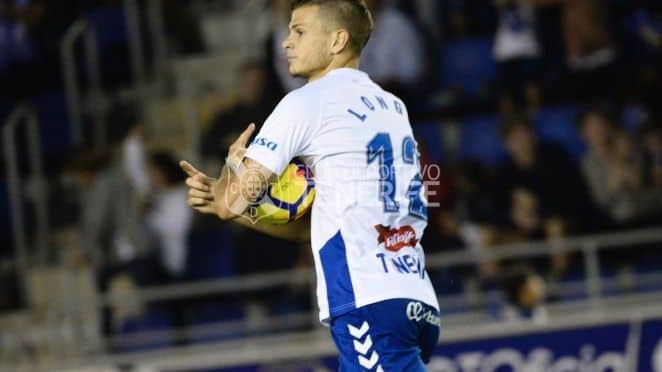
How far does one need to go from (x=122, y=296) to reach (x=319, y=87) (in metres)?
6.58

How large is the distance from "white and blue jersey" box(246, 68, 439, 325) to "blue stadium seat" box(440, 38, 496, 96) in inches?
281

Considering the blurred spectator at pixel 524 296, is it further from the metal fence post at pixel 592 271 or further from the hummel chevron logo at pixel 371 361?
the hummel chevron logo at pixel 371 361

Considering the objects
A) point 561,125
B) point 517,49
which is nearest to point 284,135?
point 561,125

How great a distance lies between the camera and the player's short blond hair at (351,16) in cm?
593

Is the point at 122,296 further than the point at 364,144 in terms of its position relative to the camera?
Yes

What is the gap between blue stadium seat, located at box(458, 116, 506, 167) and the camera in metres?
12.2

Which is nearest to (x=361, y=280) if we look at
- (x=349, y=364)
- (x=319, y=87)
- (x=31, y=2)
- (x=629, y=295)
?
(x=349, y=364)

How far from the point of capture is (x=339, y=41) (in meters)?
5.94

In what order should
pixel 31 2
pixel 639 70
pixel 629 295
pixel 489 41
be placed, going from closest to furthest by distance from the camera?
pixel 629 295, pixel 639 70, pixel 489 41, pixel 31 2

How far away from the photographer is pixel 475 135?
12.4 meters

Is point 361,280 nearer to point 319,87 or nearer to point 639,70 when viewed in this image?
point 319,87

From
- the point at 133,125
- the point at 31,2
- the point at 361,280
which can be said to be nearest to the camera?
the point at 361,280

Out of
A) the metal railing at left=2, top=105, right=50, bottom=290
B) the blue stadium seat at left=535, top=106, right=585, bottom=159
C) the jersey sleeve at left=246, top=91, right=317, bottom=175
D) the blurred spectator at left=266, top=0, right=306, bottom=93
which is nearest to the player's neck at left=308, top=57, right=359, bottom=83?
the jersey sleeve at left=246, top=91, right=317, bottom=175

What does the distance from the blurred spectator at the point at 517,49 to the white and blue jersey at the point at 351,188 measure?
6422 millimetres
